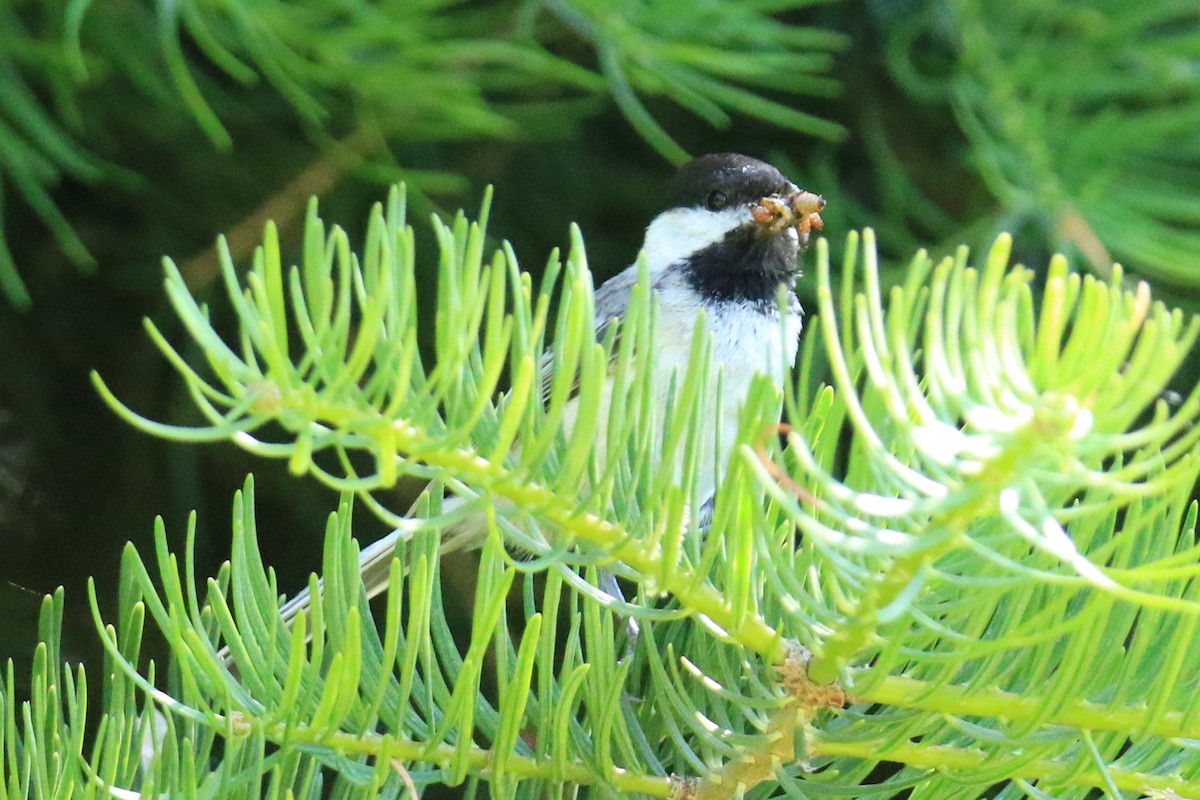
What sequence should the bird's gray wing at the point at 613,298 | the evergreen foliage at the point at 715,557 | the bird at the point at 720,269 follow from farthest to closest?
the bird's gray wing at the point at 613,298, the bird at the point at 720,269, the evergreen foliage at the point at 715,557

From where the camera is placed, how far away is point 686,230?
136cm

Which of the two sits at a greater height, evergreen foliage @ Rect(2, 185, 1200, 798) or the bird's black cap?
the bird's black cap

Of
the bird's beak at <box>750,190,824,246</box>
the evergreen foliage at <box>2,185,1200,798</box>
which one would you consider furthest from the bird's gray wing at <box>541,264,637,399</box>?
the evergreen foliage at <box>2,185,1200,798</box>

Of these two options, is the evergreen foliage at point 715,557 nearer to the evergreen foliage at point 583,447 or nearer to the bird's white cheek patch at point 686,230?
the evergreen foliage at point 583,447

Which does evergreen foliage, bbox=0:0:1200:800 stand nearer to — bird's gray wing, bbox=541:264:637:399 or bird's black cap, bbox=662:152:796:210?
bird's black cap, bbox=662:152:796:210

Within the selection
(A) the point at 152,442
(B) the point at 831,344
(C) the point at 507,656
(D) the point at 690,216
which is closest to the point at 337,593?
(C) the point at 507,656

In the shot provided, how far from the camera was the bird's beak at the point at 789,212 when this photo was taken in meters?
0.96

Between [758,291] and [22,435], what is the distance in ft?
2.07

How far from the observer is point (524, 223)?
125 centimetres

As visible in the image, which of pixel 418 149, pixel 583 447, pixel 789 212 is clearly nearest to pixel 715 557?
pixel 583 447

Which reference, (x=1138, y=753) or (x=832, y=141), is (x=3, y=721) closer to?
(x=1138, y=753)

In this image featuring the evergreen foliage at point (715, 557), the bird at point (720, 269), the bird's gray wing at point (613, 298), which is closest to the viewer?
the evergreen foliage at point (715, 557)

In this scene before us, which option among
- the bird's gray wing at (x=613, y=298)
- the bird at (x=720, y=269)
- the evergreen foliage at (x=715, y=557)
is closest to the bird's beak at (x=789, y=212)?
the bird at (x=720, y=269)

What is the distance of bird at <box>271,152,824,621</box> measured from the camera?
1171 mm
